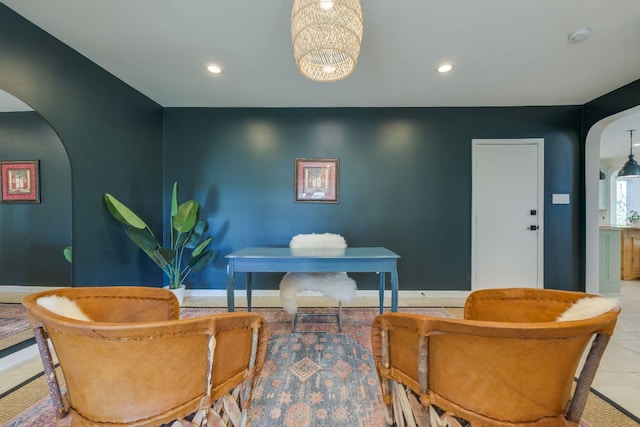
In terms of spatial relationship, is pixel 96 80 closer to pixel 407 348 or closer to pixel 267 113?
pixel 267 113

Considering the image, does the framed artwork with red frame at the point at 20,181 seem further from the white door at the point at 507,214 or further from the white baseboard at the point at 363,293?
the white door at the point at 507,214

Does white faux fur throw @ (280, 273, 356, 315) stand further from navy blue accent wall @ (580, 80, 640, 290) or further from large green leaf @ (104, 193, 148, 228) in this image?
navy blue accent wall @ (580, 80, 640, 290)

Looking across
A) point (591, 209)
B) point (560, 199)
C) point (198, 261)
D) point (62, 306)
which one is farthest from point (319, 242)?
point (591, 209)

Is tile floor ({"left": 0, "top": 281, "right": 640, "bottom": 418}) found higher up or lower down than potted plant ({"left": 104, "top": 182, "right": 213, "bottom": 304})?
lower down

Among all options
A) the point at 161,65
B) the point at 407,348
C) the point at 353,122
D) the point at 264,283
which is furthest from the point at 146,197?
the point at 407,348

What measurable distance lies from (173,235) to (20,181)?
1498 millimetres

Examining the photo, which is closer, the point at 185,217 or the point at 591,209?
the point at 185,217

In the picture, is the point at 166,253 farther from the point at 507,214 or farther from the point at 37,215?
the point at 507,214

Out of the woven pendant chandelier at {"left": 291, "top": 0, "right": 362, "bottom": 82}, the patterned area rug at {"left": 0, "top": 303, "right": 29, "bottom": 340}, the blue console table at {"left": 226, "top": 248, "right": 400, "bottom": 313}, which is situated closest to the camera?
the woven pendant chandelier at {"left": 291, "top": 0, "right": 362, "bottom": 82}

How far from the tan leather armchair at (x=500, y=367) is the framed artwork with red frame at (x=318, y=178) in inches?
98.4

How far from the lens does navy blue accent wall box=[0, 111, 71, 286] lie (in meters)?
1.83

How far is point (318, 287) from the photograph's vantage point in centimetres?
209

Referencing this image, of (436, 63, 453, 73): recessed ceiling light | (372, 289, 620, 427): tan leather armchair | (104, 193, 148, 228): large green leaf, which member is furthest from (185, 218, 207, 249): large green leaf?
(436, 63, 453, 73): recessed ceiling light

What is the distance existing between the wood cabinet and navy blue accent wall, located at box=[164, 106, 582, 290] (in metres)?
2.62
